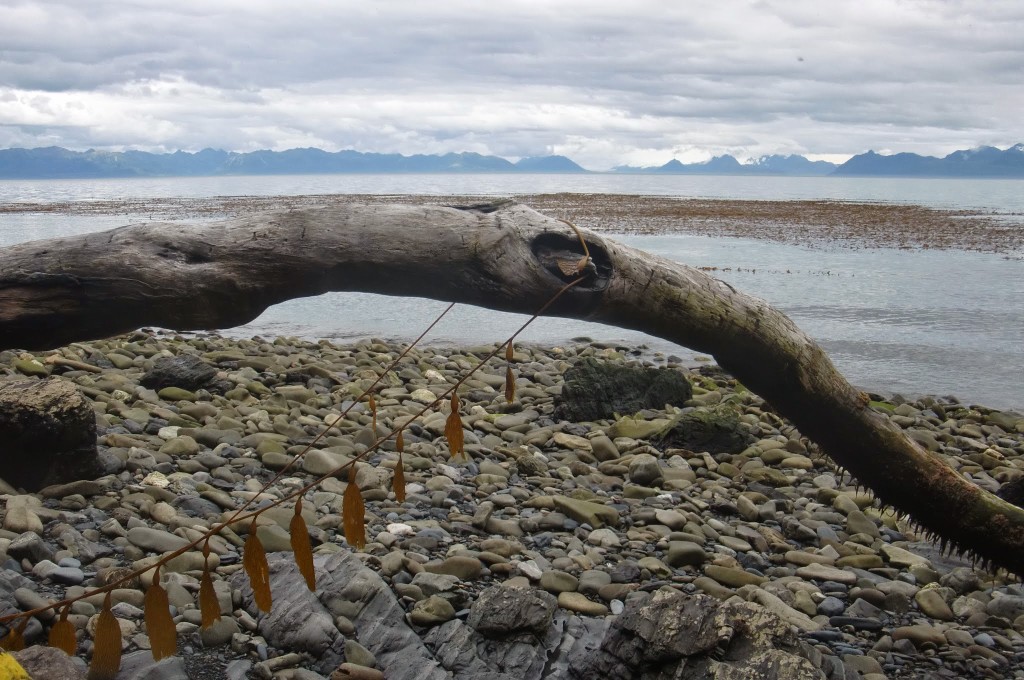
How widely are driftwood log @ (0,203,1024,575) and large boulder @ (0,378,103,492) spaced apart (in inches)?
68.2

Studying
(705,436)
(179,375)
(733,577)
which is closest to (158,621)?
(733,577)

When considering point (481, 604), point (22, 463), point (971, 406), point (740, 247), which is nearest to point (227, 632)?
point (481, 604)

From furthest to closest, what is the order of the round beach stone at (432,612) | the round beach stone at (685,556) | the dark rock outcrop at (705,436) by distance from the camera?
Result: the dark rock outcrop at (705,436) → the round beach stone at (685,556) → the round beach stone at (432,612)

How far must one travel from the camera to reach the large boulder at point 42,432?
509 centimetres

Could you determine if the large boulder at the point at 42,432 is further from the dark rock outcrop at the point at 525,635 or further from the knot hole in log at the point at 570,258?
the knot hole in log at the point at 570,258

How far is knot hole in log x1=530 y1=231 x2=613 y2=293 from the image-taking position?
396cm

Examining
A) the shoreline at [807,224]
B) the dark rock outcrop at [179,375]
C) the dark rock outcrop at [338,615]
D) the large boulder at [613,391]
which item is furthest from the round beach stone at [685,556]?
the shoreline at [807,224]

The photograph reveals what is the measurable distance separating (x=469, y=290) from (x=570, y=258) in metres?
0.46

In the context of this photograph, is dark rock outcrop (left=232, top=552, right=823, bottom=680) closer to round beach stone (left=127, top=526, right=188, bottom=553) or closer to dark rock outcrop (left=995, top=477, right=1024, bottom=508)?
round beach stone (left=127, top=526, right=188, bottom=553)

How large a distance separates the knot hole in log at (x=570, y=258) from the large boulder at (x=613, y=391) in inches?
190

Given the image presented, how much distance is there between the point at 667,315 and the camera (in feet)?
14.3

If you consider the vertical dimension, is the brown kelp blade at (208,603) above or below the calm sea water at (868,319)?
above

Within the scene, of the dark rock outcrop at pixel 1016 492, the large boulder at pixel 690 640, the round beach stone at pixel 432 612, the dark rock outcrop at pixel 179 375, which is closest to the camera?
the large boulder at pixel 690 640

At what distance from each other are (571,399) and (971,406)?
18.3 feet
